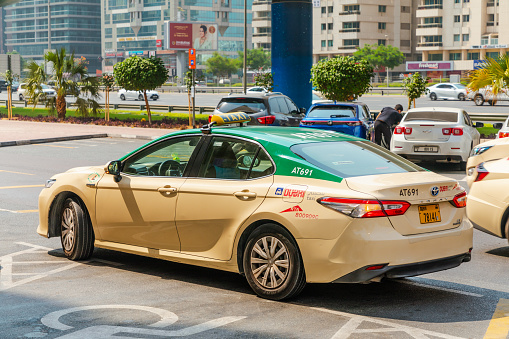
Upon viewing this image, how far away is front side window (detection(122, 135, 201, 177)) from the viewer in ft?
24.3

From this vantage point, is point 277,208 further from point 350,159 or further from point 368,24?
point 368,24

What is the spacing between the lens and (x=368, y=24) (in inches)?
4882

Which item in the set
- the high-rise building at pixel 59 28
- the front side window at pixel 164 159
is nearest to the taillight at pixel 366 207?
the front side window at pixel 164 159

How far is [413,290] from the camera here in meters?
7.01

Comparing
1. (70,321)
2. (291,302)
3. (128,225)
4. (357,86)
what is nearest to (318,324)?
(291,302)

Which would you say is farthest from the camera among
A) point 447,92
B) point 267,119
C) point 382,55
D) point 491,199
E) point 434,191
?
point 382,55

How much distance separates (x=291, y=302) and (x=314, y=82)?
2443cm

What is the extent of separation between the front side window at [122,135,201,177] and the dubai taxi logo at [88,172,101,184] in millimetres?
305

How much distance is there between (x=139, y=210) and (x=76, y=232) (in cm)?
98

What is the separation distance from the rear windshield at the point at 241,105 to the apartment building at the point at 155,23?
5377 inches

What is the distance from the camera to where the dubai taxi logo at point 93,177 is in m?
7.94

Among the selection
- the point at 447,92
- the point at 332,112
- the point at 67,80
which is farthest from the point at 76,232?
the point at 447,92

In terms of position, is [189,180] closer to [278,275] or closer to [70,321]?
[278,275]

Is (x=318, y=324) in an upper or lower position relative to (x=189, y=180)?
lower
